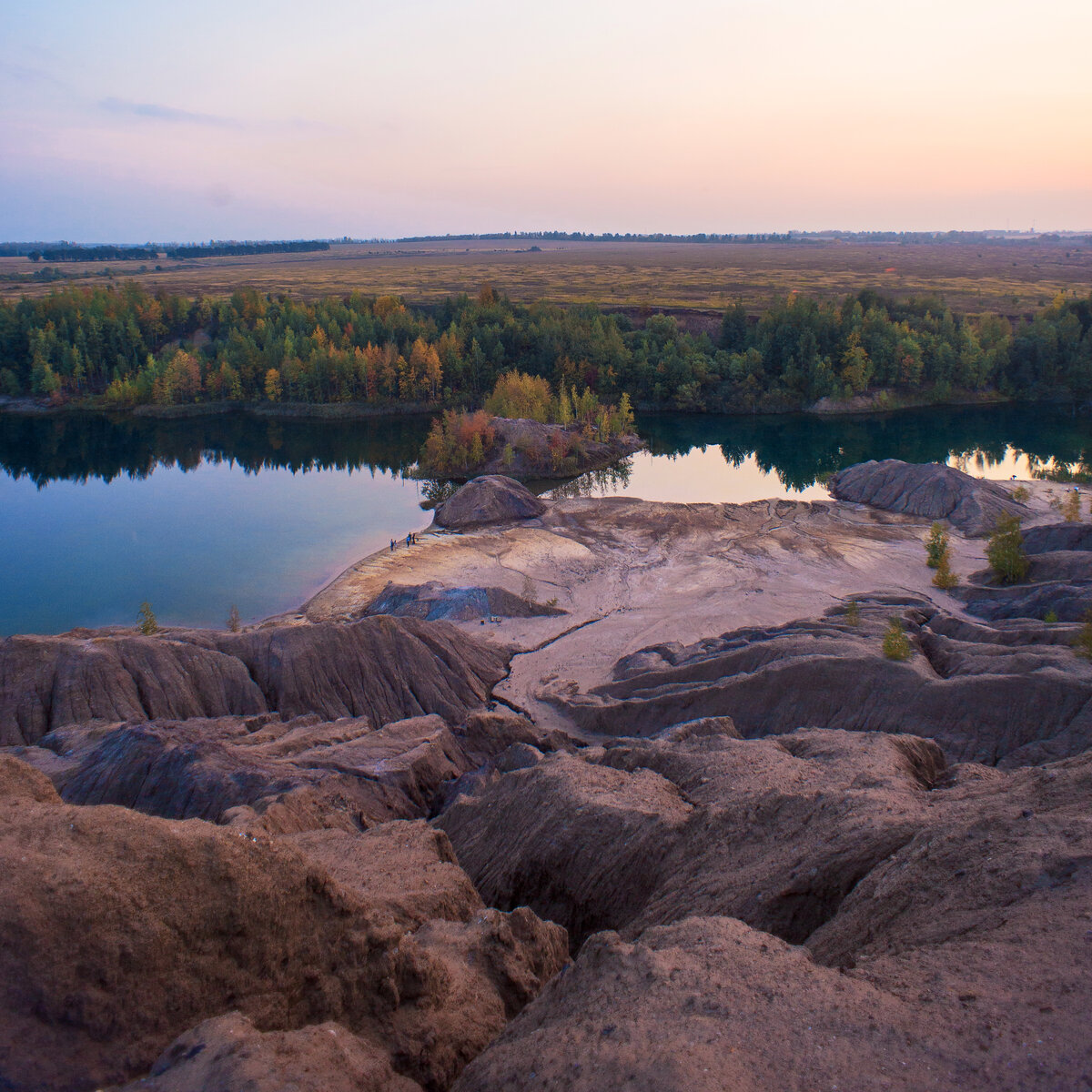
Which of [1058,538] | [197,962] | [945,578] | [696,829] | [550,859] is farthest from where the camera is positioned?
[1058,538]

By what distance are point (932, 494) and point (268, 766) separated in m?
42.5

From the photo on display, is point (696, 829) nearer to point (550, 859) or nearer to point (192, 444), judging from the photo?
point (550, 859)

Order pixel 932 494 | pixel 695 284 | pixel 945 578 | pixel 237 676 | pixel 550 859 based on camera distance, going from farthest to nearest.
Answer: pixel 695 284
pixel 932 494
pixel 945 578
pixel 237 676
pixel 550 859

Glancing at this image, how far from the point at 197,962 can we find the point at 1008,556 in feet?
116

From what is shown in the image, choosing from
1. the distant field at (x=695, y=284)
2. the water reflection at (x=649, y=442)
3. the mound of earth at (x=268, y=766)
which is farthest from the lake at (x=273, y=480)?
the distant field at (x=695, y=284)

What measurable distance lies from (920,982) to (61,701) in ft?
70.5

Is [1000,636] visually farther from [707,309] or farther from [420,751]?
[707,309]

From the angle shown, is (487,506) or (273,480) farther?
(273,480)

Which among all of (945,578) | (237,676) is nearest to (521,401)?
(945,578)

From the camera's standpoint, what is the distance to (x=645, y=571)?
1602 inches

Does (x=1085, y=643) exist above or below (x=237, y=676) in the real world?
above

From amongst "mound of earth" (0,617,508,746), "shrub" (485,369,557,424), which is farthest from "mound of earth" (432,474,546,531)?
"mound of earth" (0,617,508,746)

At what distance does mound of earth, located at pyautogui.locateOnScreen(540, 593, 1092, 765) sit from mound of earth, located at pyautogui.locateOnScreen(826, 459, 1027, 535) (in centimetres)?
1992

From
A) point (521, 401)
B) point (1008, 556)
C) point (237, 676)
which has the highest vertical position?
point (521, 401)
